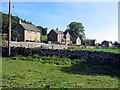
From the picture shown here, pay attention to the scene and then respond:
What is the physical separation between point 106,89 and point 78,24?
15132 centimetres

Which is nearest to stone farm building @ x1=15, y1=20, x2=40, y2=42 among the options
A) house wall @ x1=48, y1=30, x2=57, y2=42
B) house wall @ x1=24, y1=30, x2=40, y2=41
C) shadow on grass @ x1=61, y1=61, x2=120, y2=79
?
house wall @ x1=24, y1=30, x2=40, y2=41

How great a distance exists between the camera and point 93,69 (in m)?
23.8

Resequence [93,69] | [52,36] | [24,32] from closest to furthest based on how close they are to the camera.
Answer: [93,69]
[24,32]
[52,36]

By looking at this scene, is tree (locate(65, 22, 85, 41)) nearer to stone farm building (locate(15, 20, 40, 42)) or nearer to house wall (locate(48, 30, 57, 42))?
house wall (locate(48, 30, 57, 42))

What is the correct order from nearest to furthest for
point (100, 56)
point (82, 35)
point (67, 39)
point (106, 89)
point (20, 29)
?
point (106, 89), point (100, 56), point (20, 29), point (67, 39), point (82, 35)

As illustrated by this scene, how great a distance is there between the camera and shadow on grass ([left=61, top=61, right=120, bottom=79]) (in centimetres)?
2191

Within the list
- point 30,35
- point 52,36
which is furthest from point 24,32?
point 52,36

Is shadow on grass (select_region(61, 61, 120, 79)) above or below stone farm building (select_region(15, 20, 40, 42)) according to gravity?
below

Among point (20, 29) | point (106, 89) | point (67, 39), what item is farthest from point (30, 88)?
point (67, 39)

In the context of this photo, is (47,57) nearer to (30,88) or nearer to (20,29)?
(30,88)

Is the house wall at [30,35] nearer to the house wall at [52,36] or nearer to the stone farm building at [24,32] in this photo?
the stone farm building at [24,32]

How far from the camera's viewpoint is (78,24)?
6476 inches

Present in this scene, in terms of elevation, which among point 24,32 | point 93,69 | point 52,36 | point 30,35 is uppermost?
point 24,32

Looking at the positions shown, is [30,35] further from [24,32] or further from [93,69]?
[93,69]
